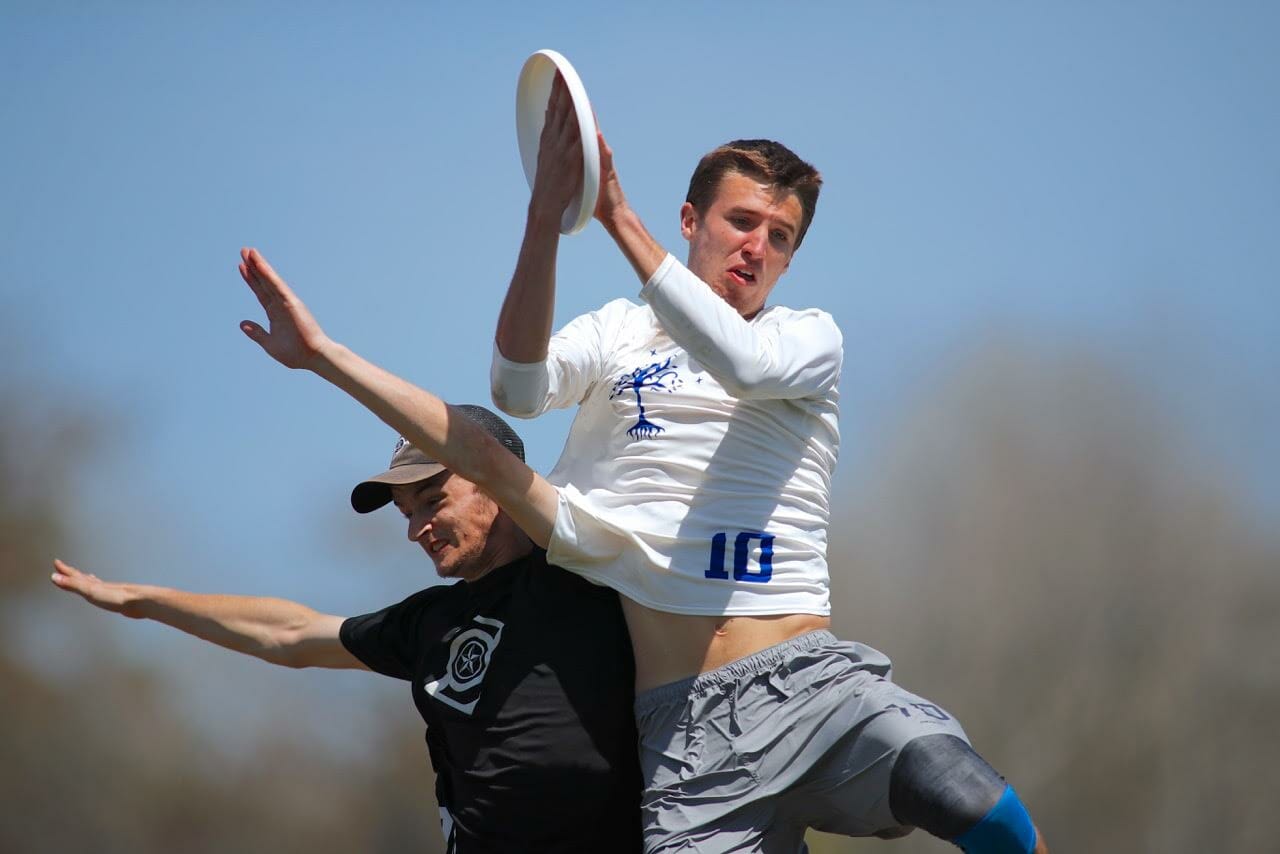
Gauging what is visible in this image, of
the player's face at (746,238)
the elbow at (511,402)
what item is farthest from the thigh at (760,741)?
the player's face at (746,238)

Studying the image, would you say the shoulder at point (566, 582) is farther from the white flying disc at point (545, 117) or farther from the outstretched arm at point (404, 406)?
the white flying disc at point (545, 117)

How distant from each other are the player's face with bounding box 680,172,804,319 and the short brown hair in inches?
0.8

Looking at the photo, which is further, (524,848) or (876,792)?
(524,848)

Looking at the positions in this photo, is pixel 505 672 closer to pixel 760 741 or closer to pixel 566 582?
pixel 566 582

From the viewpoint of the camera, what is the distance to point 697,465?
333cm

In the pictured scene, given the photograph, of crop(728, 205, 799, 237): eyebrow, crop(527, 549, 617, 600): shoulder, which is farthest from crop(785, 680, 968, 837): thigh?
crop(728, 205, 799, 237): eyebrow

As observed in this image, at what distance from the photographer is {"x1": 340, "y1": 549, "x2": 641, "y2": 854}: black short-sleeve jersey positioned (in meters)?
3.49

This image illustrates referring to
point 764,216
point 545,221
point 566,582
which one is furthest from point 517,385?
point 764,216

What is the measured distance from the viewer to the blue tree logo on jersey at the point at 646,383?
11.2 feet

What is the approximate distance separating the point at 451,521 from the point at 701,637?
2.84 feet

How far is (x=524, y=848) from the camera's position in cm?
355

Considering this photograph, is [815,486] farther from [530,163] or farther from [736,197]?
[530,163]

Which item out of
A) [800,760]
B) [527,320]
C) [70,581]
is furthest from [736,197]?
[70,581]

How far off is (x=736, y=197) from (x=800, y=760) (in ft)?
4.62
